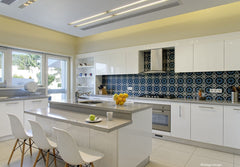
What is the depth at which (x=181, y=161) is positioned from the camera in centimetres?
258

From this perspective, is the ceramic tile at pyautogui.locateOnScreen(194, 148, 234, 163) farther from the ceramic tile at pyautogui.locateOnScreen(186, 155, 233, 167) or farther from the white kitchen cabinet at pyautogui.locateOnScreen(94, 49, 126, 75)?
the white kitchen cabinet at pyautogui.locateOnScreen(94, 49, 126, 75)

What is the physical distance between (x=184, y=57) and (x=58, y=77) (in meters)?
3.96

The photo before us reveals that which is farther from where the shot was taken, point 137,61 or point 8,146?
point 137,61

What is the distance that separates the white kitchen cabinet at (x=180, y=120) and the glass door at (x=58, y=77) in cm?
370

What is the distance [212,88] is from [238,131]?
992 mm

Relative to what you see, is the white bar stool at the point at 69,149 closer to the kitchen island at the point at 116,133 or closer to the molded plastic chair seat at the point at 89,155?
the molded plastic chair seat at the point at 89,155

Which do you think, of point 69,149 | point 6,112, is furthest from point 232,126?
point 6,112

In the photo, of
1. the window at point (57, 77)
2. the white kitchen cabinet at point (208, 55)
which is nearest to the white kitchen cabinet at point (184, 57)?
the white kitchen cabinet at point (208, 55)

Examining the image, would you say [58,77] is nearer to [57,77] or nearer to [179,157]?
[57,77]

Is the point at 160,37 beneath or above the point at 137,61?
above

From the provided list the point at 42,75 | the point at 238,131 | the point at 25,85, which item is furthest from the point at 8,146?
the point at 238,131

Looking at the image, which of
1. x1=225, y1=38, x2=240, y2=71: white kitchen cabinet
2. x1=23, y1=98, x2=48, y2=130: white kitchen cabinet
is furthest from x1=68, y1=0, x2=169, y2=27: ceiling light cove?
x1=23, y1=98, x2=48, y2=130: white kitchen cabinet

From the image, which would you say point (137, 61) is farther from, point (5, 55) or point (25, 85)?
point (5, 55)

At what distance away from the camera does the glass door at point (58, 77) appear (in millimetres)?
5027
